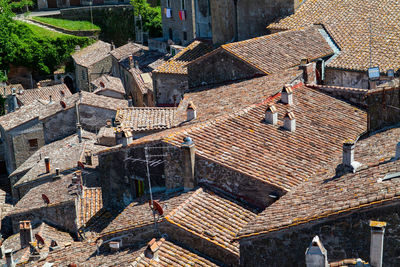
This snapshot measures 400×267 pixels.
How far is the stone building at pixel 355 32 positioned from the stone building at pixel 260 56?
65 centimetres

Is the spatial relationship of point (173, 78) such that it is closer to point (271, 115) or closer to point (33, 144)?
point (33, 144)

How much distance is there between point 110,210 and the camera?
20.5 metres

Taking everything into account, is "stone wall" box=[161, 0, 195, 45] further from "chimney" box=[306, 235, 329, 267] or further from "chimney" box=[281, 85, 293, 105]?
"chimney" box=[306, 235, 329, 267]

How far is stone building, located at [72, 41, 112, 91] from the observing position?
49938 mm

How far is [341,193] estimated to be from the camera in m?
13.1

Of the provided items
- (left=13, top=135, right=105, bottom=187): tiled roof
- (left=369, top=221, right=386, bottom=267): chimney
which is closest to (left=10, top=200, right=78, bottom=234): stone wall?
(left=13, top=135, right=105, bottom=187): tiled roof

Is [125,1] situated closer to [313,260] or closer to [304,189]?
[304,189]

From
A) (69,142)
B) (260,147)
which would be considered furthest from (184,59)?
(260,147)

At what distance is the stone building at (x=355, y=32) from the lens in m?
24.6

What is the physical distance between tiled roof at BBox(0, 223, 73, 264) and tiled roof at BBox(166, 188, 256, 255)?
614cm

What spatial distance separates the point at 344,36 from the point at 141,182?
12413 millimetres

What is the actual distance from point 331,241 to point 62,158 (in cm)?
1976

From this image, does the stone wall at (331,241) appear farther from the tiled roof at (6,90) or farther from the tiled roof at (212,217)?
the tiled roof at (6,90)

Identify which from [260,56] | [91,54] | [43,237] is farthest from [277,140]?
[91,54]
